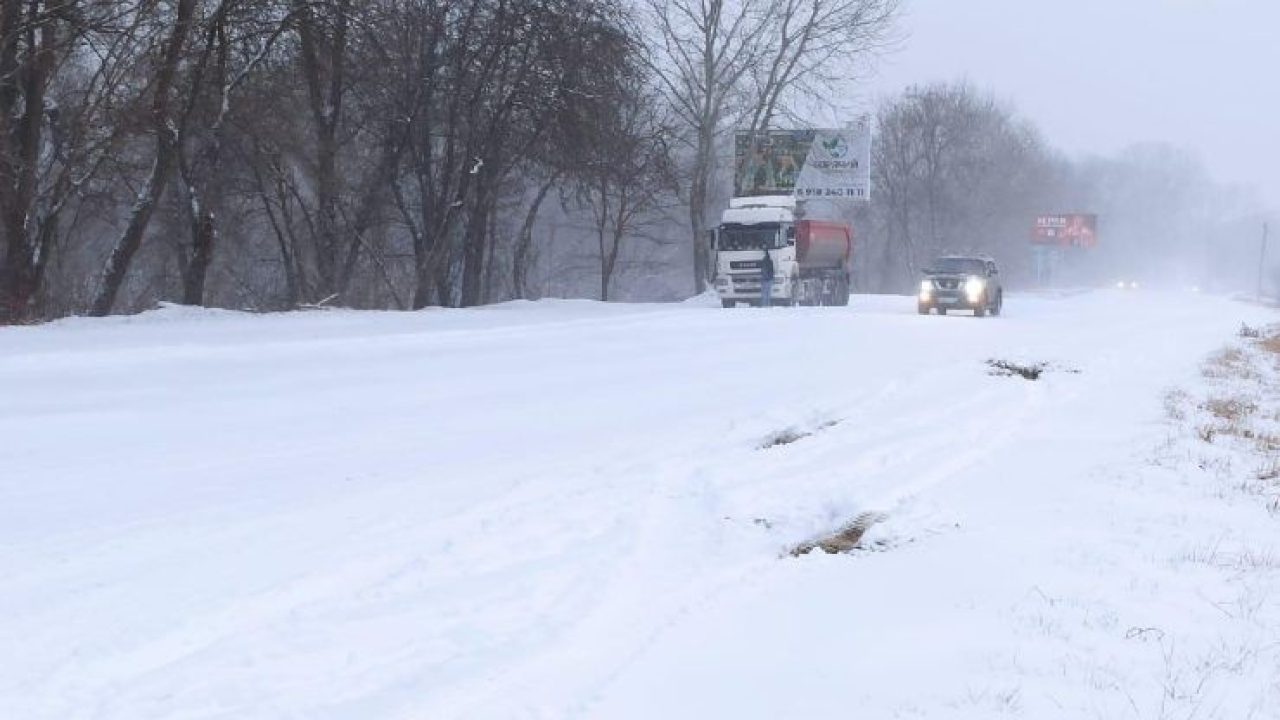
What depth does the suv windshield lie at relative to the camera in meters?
32.5

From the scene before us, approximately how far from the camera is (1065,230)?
88688mm

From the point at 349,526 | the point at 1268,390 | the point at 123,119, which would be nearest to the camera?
the point at 349,526

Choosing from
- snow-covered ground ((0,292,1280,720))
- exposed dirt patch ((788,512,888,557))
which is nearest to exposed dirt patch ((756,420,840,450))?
snow-covered ground ((0,292,1280,720))

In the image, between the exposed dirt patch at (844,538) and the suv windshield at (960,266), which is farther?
the suv windshield at (960,266)

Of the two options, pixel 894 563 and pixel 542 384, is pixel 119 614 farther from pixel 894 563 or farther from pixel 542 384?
pixel 542 384

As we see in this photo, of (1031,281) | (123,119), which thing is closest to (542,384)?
(123,119)

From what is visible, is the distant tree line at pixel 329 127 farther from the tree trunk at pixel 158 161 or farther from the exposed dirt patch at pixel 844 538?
the exposed dirt patch at pixel 844 538

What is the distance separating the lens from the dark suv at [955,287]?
3219 cm

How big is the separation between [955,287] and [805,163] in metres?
14.1

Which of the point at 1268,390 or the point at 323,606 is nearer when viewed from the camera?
the point at 323,606

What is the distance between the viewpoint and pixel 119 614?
15.6 feet

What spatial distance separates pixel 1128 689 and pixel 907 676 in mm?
822

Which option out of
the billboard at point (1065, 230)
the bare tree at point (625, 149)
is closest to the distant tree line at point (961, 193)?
the billboard at point (1065, 230)

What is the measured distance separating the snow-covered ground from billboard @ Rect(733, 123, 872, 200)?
3127 centimetres
